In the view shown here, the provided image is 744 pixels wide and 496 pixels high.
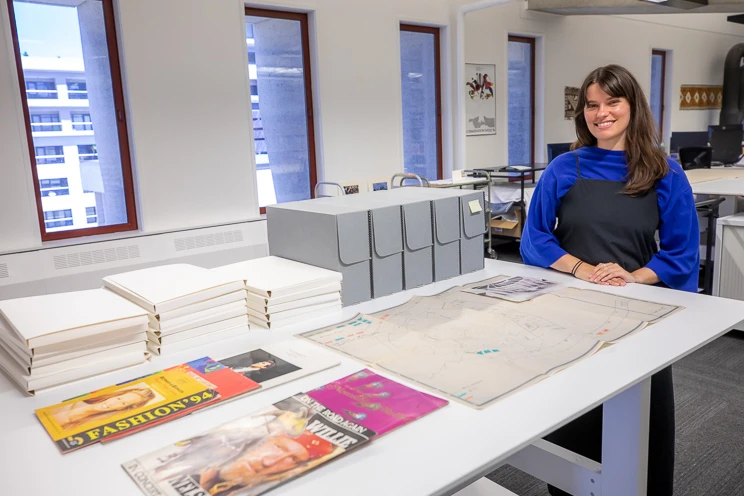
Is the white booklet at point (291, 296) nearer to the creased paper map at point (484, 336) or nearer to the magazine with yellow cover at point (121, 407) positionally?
the creased paper map at point (484, 336)

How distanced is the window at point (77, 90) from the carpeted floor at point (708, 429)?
370 cm

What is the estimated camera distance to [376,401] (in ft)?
3.46

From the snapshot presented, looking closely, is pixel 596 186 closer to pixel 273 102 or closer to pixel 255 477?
pixel 255 477

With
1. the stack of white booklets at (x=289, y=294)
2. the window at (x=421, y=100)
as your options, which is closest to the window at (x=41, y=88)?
the stack of white booklets at (x=289, y=294)

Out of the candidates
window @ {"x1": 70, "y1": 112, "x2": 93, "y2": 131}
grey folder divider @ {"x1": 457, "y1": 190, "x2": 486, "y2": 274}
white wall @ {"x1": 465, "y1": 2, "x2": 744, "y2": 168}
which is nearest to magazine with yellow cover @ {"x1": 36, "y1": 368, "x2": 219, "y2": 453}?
grey folder divider @ {"x1": 457, "y1": 190, "x2": 486, "y2": 274}

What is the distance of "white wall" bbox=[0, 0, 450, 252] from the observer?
12.6 feet

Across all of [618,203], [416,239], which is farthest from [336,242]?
[618,203]

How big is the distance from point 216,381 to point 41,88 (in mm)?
3639

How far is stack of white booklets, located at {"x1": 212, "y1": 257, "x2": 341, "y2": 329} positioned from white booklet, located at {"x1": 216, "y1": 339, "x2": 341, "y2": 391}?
14cm

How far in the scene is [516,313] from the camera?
1.50 metres

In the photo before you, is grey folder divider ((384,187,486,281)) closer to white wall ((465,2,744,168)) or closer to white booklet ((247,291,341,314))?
white booklet ((247,291,341,314))

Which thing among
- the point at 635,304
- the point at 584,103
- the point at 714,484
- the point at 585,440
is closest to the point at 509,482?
the point at 585,440

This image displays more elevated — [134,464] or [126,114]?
[126,114]

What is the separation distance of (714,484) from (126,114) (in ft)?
13.5
